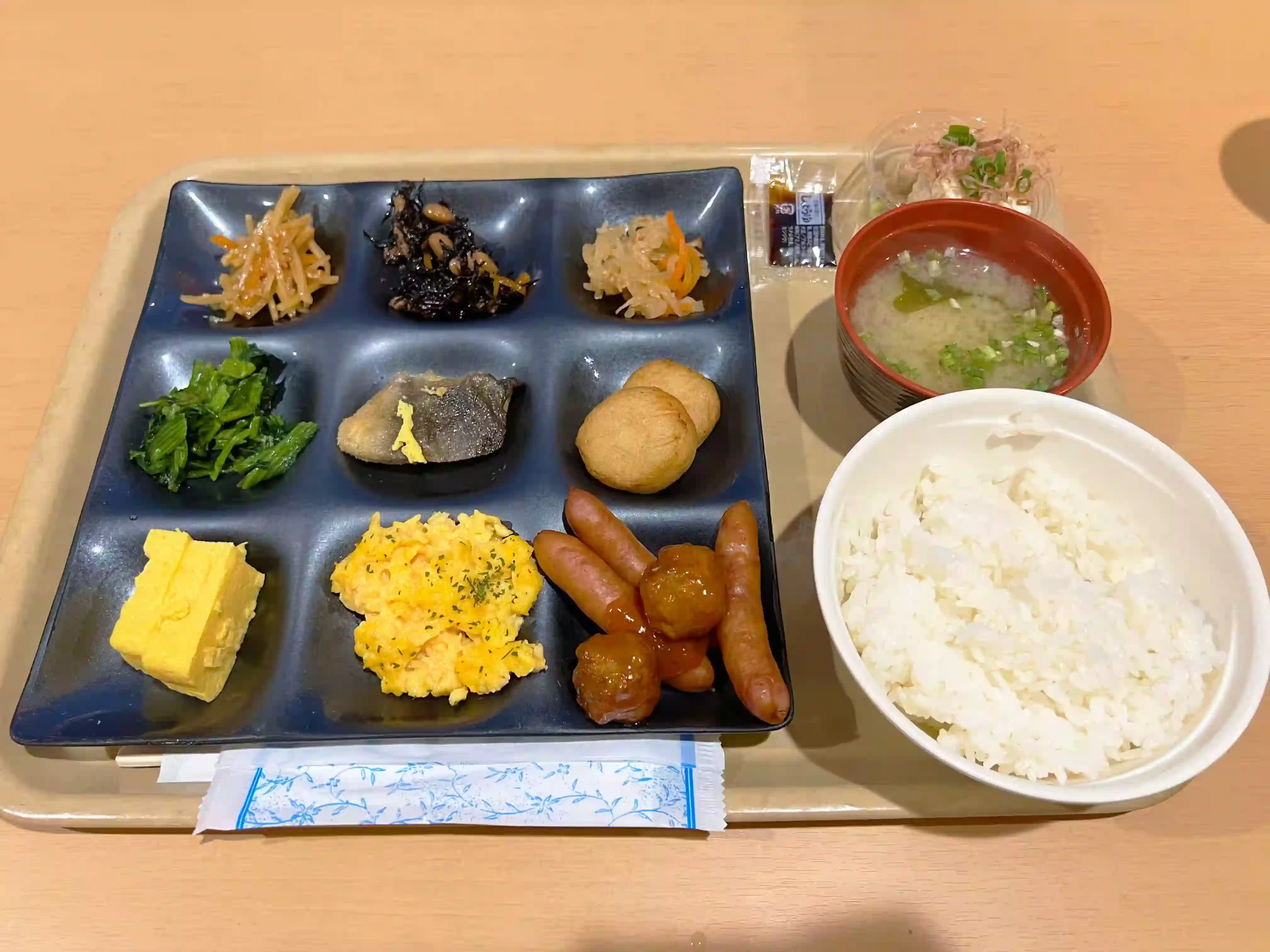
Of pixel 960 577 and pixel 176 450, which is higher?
pixel 176 450

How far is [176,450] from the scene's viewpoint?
1.99m

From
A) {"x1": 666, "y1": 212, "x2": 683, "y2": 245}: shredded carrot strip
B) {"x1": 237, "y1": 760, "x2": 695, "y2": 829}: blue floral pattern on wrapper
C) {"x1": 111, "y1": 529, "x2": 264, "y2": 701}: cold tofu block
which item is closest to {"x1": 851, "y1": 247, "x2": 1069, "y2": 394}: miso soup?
{"x1": 666, "y1": 212, "x2": 683, "y2": 245}: shredded carrot strip

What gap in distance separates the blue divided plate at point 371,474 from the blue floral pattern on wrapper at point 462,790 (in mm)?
71

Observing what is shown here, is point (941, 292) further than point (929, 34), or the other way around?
point (929, 34)

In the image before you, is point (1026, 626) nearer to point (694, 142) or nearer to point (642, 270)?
point (642, 270)

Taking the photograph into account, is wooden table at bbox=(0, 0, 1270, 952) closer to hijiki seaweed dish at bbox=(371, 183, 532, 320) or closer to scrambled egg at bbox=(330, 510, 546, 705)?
scrambled egg at bbox=(330, 510, 546, 705)

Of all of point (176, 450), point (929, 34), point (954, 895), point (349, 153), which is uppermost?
point (929, 34)

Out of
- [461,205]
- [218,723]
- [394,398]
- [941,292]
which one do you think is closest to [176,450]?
[394,398]

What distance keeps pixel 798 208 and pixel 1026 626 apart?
1481mm

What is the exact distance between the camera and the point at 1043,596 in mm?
1512

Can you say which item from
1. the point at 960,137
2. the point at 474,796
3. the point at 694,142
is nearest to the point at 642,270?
the point at 694,142

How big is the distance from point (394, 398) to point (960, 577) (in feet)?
4.79

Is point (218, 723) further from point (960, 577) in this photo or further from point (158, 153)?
point (158, 153)

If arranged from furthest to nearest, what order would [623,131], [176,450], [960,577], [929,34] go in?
[929,34], [623,131], [176,450], [960,577]
